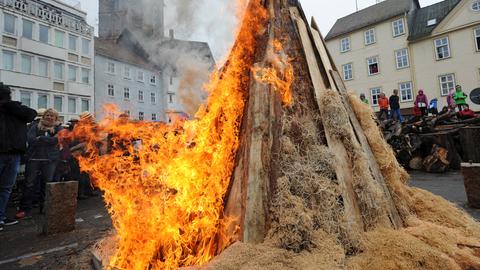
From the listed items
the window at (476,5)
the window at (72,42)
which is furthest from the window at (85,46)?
the window at (476,5)

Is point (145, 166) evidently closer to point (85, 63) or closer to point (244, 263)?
point (244, 263)

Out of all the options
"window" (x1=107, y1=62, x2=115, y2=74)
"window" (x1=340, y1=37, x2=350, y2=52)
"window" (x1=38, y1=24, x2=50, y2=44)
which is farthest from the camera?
"window" (x1=107, y1=62, x2=115, y2=74)

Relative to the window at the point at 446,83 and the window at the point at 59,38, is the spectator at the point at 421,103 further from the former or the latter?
the window at the point at 59,38

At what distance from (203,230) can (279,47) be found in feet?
6.95

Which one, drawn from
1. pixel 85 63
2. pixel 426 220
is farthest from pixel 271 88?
pixel 85 63

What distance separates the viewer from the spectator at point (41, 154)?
19.4 feet

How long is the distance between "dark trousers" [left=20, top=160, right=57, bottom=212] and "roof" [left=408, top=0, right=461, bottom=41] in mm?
29730

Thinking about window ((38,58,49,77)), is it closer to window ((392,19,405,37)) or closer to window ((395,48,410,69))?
window ((395,48,410,69))

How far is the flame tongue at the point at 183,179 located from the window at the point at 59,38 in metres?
30.1

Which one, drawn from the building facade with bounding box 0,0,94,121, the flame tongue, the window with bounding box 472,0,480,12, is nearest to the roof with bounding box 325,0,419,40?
the window with bounding box 472,0,480,12

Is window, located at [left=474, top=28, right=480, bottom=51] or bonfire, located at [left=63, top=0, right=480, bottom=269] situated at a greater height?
window, located at [left=474, top=28, right=480, bottom=51]

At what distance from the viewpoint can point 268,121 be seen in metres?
2.88

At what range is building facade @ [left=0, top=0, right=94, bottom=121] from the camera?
24.5 metres

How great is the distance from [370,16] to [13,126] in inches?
1302
